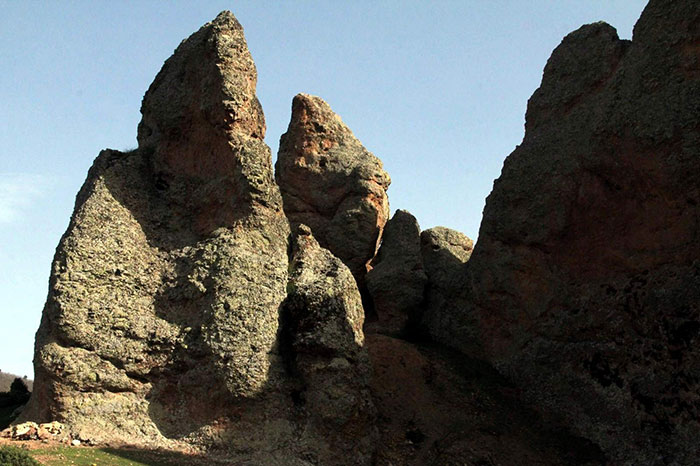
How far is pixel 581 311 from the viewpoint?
2753 cm

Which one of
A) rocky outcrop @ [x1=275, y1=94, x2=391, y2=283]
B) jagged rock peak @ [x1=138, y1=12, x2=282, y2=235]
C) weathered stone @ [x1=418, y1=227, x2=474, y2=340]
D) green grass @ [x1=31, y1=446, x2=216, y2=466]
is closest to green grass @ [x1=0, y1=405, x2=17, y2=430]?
green grass @ [x1=31, y1=446, x2=216, y2=466]

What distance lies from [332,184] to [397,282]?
6.12 m

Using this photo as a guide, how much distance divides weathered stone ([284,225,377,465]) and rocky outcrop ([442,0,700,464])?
7328 mm

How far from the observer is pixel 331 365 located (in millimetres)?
23984

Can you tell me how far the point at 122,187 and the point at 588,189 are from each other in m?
16.7

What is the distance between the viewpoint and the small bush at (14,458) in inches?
654

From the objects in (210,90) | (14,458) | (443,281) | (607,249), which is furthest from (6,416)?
(607,249)

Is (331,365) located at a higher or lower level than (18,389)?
higher

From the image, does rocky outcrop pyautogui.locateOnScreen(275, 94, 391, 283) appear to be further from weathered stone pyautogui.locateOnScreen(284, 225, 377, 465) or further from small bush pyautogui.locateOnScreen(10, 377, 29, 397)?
small bush pyautogui.locateOnScreen(10, 377, 29, 397)

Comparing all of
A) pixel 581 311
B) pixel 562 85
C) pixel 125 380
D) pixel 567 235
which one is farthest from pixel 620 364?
pixel 125 380

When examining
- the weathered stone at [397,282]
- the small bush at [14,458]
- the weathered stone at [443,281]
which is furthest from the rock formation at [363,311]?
the small bush at [14,458]

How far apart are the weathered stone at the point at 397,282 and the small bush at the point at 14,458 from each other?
18.7m

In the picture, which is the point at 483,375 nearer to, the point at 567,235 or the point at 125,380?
the point at 567,235

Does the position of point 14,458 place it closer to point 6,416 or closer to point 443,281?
point 6,416
